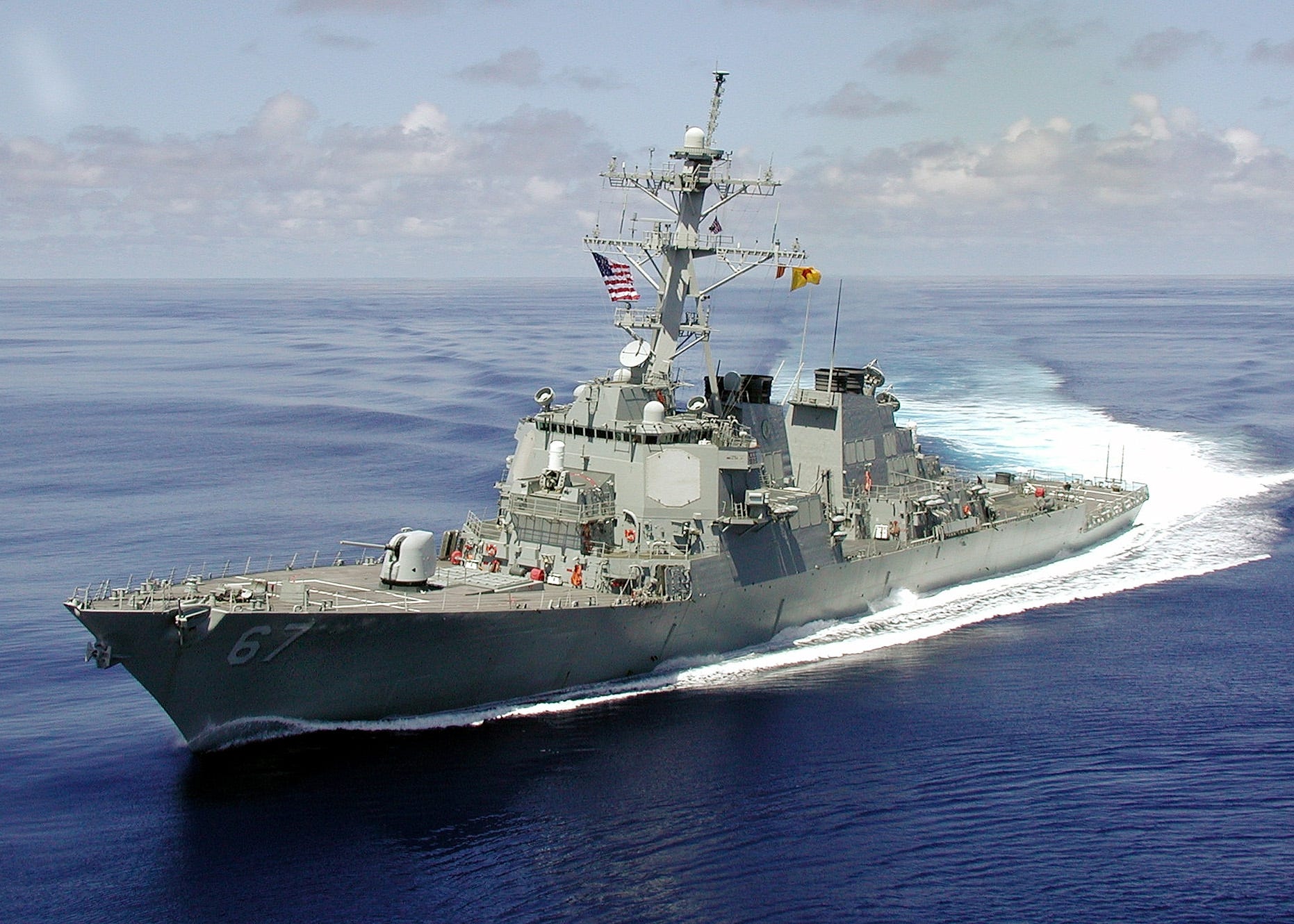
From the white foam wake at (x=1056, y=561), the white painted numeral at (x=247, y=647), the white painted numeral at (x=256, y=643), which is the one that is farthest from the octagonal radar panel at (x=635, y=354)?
the white painted numeral at (x=247, y=647)

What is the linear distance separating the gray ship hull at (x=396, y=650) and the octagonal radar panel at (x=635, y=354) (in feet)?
14.7

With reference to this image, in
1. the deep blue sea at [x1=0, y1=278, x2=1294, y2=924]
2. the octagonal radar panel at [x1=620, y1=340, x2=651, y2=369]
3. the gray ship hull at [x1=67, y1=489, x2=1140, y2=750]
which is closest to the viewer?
the deep blue sea at [x1=0, y1=278, x2=1294, y2=924]

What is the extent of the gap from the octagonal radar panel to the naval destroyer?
7 cm

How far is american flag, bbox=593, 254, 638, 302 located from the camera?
2672 centimetres

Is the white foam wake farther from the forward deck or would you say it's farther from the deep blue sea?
the forward deck

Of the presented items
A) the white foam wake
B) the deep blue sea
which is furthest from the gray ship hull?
the deep blue sea

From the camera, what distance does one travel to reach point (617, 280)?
2686cm

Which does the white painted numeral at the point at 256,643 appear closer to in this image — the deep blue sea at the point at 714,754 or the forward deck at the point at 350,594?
the forward deck at the point at 350,594

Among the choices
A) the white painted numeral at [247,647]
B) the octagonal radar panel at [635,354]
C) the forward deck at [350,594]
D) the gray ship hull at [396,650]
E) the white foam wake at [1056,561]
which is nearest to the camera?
the gray ship hull at [396,650]

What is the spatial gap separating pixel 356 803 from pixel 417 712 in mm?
3301

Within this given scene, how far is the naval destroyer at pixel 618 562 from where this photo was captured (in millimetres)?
20312

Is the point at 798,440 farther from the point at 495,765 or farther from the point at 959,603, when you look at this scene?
the point at 495,765

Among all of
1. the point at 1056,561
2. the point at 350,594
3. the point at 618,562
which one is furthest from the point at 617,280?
the point at 1056,561

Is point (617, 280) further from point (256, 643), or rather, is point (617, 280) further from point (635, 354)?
point (256, 643)
